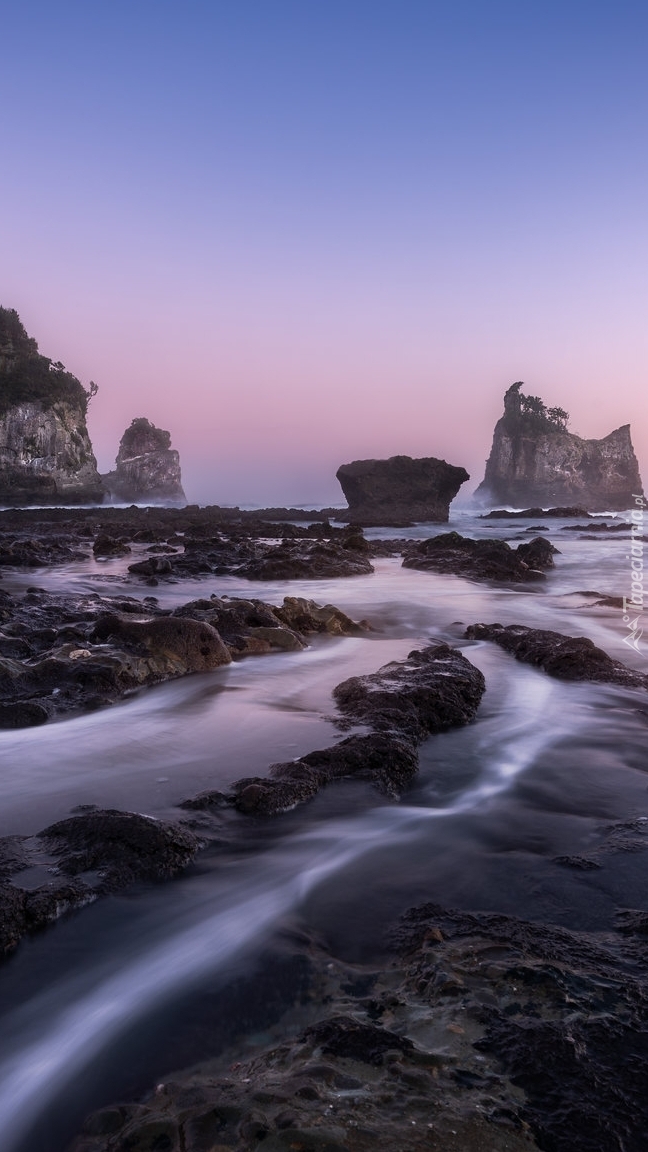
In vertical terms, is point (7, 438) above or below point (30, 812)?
above

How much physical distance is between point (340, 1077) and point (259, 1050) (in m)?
0.29

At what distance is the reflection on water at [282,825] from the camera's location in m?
2.03

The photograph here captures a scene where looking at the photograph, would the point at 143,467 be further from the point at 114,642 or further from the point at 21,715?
the point at 21,715

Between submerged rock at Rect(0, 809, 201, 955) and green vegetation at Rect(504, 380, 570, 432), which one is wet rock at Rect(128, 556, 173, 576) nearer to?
submerged rock at Rect(0, 809, 201, 955)

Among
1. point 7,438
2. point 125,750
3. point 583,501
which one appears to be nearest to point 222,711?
point 125,750

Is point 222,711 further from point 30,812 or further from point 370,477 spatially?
point 370,477

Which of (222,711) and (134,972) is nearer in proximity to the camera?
(134,972)

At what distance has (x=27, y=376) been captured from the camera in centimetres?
5016

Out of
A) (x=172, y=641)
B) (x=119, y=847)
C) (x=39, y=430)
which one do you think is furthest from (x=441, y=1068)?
(x=39, y=430)

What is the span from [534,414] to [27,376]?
75216mm

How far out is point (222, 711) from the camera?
485 centimetres

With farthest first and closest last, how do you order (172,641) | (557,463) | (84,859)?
(557,463) < (172,641) < (84,859)

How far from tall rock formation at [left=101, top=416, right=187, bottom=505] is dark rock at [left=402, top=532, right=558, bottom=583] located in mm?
69599

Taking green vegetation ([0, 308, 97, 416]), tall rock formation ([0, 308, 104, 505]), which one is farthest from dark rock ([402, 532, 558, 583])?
green vegetation ([0, 308, 97, 416])
